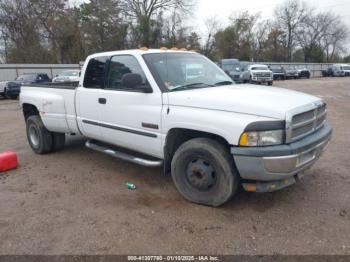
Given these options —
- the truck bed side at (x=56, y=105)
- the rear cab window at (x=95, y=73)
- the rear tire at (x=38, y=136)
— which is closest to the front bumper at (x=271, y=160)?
the rear cab window at (x=95, y=73)

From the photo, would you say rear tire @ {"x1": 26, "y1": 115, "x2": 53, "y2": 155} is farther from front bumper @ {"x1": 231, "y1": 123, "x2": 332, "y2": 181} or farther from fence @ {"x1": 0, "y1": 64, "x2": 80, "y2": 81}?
fence @ {"x1": 0, "y1": 64, "x2": 80, "y2": 81}

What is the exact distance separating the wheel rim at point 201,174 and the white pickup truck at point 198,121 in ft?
0.04

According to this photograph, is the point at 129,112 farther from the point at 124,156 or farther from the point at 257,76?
the point at 257,76

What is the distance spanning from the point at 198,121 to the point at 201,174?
663mm

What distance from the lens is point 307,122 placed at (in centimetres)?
363

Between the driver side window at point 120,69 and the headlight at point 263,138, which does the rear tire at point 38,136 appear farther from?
the headlight at point 263,138

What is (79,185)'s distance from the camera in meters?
4.75

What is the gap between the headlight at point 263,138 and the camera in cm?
328

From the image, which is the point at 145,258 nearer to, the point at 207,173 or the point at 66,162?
the point at 207,173

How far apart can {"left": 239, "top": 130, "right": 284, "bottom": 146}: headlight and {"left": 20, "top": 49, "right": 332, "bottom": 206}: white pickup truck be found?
0.01 meters

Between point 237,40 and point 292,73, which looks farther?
point 237,40

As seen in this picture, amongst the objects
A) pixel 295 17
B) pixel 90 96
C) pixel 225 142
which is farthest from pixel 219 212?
pixel 295 17

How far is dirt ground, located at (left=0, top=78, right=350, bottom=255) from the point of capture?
3139 millimetres

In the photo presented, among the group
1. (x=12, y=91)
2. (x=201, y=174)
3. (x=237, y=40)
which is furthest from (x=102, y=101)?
(x=237, y=40)
